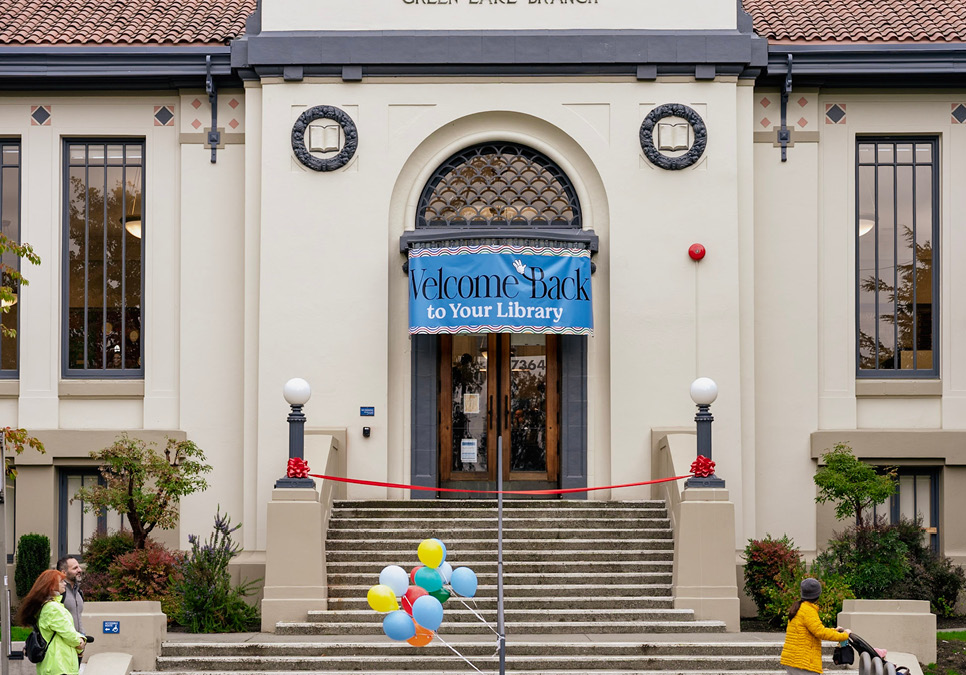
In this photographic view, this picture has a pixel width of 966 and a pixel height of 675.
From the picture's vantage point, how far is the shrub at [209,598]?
16172 millimetres

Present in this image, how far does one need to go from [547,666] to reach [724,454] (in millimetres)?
5647

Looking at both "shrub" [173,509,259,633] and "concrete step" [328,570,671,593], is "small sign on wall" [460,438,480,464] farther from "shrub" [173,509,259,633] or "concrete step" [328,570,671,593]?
"shrub" [173,509,259,633]

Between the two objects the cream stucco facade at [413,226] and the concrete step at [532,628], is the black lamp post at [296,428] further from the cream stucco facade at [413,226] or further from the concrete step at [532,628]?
the cream stucco facade at [413,226]

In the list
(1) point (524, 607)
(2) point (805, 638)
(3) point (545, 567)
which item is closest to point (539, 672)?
(1) point (524, 607)

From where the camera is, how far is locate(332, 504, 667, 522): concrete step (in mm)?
18391

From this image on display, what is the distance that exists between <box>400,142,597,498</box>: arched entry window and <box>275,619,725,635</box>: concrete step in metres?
3.98

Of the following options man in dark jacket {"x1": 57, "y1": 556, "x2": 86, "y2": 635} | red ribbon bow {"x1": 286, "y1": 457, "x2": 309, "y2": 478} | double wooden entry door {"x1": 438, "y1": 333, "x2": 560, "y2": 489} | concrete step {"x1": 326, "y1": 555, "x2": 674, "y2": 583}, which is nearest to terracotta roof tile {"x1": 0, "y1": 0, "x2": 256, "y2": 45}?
double wooden entry door {"x1": 438, "y1": 333, "x2": 560, "y2": 489}

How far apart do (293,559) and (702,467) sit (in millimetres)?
5604

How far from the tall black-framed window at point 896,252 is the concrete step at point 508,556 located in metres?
5.47

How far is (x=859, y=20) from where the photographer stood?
813 inches

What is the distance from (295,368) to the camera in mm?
19109

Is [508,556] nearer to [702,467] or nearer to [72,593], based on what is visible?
[702,467]

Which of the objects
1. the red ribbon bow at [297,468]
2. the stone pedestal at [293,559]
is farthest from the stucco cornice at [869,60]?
the stone pedestal at [293,559]

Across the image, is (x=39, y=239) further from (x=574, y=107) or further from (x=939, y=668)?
(x=939, y=668)
